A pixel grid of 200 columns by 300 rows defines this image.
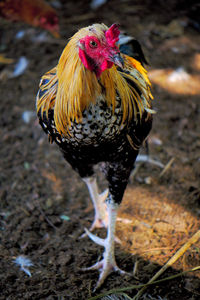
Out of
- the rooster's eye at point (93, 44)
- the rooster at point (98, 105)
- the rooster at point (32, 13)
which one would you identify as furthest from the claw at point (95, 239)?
the rooster at point (32, 13)

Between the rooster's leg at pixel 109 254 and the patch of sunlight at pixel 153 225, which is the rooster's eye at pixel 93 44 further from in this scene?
the patch of sunlight at pixel 153 225

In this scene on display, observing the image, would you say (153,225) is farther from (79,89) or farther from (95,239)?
(79,89)

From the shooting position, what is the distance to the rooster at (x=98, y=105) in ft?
6.39

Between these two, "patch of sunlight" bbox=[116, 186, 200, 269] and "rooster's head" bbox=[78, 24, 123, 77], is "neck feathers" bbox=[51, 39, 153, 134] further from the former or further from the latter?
"patch of sunlight" bbox=[116, 186, 200, 269]

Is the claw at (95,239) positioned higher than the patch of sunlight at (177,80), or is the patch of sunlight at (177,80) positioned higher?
the patch of sunlight at (177,80)

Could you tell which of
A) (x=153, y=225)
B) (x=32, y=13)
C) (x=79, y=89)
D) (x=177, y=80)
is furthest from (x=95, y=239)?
(x=32, y=13)

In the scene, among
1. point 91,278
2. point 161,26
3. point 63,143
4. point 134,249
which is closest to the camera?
point 63,143

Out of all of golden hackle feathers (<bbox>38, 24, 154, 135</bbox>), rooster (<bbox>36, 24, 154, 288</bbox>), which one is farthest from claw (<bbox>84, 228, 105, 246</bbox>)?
golden hackle feathers (<bbox>38, 24, 154, 135</bbox>)

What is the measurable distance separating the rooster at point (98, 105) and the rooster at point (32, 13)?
11.0 feet

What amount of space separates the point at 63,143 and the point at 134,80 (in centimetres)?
69

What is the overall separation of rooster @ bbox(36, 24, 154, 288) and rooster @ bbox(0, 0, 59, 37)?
336 centimetres

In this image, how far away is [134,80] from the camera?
240cm

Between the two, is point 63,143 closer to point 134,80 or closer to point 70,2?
point 134,80

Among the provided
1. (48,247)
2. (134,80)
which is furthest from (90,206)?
(134,80)
